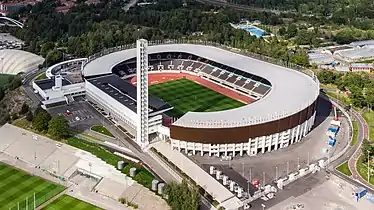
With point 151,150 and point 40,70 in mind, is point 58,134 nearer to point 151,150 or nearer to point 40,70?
point 151,150

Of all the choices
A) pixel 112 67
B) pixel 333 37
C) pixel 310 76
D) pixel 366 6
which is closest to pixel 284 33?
pixel 333 37

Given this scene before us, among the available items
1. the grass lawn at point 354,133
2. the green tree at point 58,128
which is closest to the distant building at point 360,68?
the grass lawn at point 354,133

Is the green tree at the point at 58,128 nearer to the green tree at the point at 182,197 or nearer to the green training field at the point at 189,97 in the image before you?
the green training field at the point at 189,97

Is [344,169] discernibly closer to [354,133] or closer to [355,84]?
[354,133]

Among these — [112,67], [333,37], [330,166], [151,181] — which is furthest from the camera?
[333,37]

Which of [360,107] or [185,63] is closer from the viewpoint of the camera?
[360,107]

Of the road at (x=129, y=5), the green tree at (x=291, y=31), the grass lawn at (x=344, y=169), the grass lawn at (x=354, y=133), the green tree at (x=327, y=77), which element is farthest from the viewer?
the road at (x=129, y=5)
